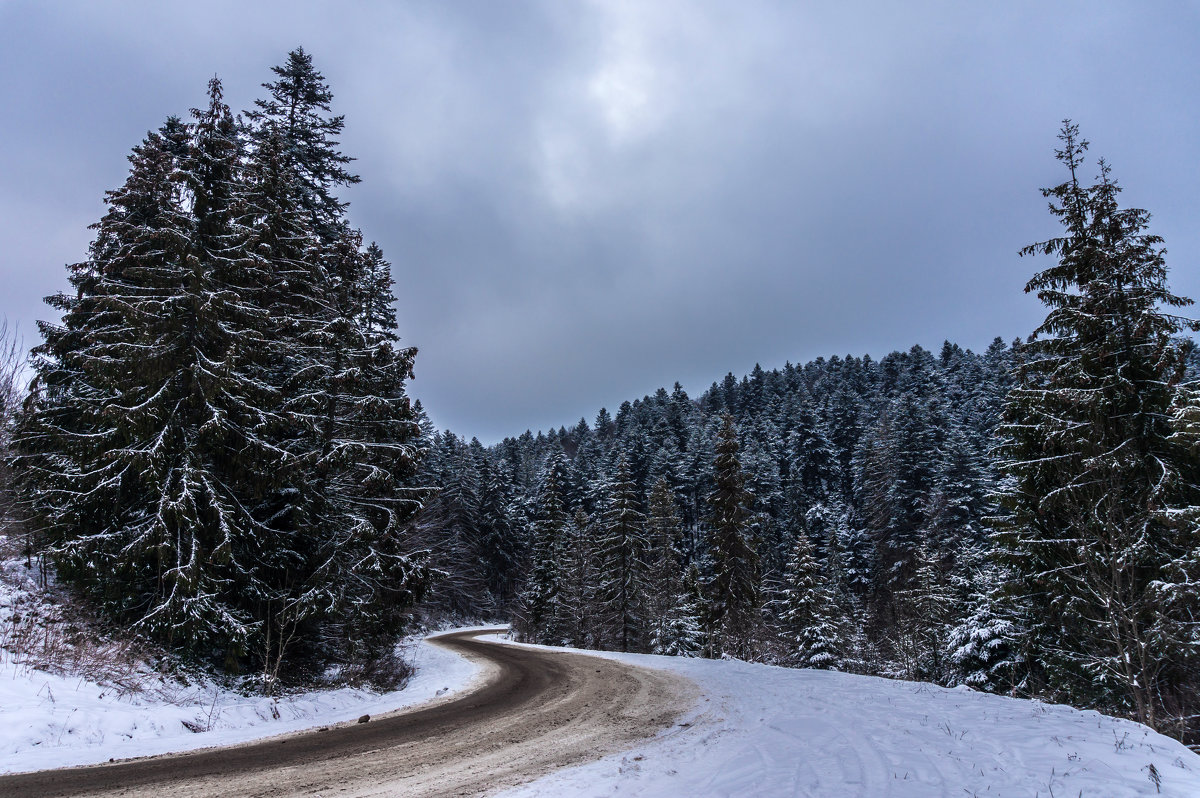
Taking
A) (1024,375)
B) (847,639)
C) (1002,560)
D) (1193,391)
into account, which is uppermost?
(1024,375)

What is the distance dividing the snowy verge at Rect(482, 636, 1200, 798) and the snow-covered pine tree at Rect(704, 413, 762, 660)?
19054 mm

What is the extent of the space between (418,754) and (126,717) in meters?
4.87

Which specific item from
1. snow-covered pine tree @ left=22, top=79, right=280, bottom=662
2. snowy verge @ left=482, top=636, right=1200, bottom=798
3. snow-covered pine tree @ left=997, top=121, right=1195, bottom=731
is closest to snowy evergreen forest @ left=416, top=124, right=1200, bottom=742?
snow-covered pine tree @ left=997, top=121, right=1195, bottom=731

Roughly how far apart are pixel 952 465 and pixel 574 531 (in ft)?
112

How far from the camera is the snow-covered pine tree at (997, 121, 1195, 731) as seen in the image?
1219 cm

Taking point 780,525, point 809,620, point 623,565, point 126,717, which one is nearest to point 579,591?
point 623,565

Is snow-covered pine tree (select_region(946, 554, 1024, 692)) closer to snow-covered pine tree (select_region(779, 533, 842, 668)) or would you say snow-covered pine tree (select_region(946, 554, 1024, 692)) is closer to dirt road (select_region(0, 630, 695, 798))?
snow-covered pine tree (select_region(779, 533, 842, 668))

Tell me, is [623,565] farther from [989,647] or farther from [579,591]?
[989,647]

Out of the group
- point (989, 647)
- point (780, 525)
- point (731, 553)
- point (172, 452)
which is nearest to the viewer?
point (172, 452)

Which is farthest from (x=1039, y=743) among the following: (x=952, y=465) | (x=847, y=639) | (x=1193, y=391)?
(x=952, y=465)

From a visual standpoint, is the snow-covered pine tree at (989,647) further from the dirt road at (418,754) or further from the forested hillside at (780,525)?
the dirt road at (418,754)

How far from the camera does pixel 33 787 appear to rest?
5.93 meters

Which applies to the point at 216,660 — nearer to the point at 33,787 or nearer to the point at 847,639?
the point at 33,787

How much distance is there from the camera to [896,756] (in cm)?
682
